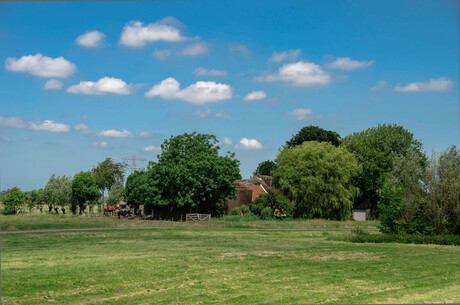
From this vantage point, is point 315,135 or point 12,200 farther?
point 315,135

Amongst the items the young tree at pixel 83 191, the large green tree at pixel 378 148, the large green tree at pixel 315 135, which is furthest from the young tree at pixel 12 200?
the large green tree at pixel 378 148

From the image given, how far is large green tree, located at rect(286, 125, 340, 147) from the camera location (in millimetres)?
81500

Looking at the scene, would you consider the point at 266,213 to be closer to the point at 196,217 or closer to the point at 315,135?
the point at 196,217

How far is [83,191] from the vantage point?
74.6 meters

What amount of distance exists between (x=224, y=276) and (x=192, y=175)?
4212cm

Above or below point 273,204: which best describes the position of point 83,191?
above

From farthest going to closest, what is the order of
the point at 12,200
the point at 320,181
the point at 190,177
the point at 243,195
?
1. the point at 12,200
2. the point at 243,195
3. the point at 320,181
4. the point at 190,177

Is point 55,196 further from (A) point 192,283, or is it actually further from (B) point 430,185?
(A) point 192,283

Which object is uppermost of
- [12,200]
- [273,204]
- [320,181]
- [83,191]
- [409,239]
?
[320,181]

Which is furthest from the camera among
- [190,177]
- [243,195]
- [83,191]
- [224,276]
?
[83,191]

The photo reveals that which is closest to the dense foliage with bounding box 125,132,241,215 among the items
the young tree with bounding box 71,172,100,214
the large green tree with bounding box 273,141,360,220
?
the large green tree with bounding box 273,141,360,220

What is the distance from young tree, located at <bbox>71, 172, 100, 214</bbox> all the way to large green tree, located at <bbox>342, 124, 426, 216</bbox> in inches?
1690

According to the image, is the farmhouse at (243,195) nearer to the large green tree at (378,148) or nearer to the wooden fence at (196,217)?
the wooden fence at (196,217)

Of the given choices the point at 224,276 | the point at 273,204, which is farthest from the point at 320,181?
the point at 224,276
